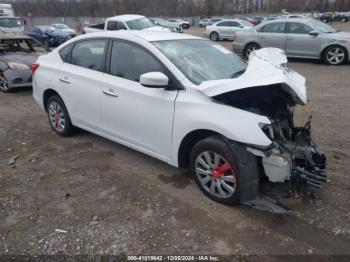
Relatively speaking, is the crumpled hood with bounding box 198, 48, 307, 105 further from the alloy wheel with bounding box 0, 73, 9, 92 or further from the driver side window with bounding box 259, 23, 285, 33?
the driver side window with bounding box 259, 23, 285, 33

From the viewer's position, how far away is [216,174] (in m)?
3.37

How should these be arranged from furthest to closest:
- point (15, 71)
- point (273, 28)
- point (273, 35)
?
point (273, 28) < point (273, 35) < point (15, 71)

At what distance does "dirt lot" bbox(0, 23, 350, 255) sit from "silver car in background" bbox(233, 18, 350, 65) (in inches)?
286

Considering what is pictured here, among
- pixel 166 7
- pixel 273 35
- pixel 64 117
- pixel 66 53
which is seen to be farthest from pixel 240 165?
pixel 166 7

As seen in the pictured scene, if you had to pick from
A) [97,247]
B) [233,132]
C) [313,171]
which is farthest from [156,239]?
[313,171]

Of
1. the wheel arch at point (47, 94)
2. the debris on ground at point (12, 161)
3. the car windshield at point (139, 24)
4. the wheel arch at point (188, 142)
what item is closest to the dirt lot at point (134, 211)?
the debris on ground at point (12, 161)

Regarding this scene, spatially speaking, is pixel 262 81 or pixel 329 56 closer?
pixel 262 81

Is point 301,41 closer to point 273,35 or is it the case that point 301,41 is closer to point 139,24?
point 273,35

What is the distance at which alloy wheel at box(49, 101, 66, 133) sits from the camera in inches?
205

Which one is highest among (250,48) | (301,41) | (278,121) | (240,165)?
(301,41)

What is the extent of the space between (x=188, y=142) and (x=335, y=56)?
382 inches

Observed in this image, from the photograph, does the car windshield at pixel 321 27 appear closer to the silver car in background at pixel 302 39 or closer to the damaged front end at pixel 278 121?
the silver car in background at pixel 302 39

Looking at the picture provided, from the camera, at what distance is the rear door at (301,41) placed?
1141cm

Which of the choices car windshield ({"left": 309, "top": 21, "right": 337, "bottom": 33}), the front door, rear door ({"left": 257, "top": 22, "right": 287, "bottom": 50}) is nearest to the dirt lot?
the front door
